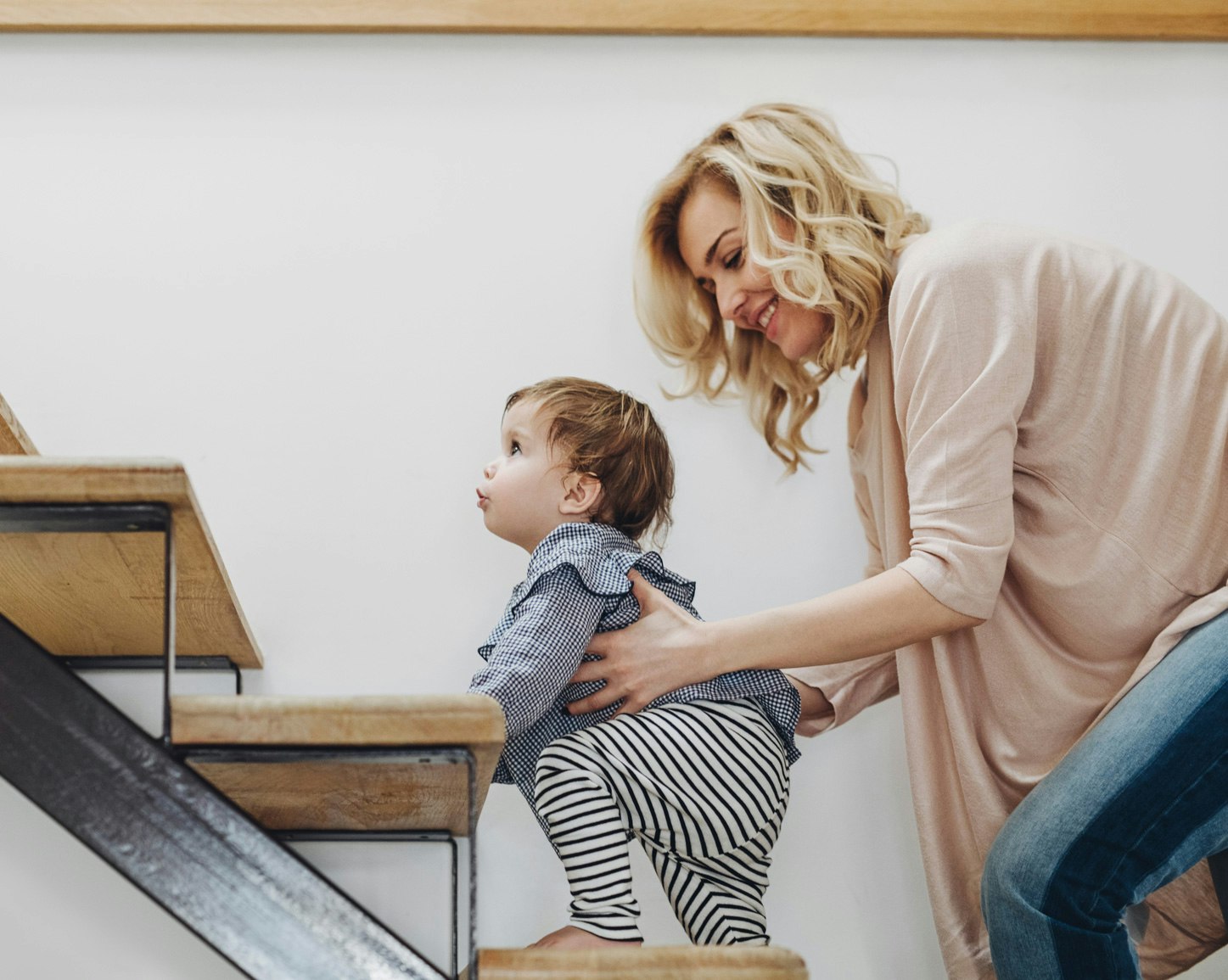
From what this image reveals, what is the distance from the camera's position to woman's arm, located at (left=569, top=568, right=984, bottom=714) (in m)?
1.21

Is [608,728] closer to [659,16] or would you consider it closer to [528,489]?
[528,489]

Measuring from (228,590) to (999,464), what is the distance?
0.80 metres

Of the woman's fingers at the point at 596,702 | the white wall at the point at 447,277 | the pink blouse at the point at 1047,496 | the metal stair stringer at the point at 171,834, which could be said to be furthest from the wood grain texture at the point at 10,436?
the pink blouse at the point at 1047,496

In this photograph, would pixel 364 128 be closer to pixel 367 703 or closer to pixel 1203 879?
pixel 367 703

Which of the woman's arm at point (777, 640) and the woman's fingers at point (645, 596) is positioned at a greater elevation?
the woman's fingers at point (645, 596)

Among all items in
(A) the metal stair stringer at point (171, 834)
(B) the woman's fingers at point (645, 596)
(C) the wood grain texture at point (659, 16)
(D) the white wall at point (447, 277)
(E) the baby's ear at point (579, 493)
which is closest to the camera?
(A) the metal stair stringer at point (171, 834)

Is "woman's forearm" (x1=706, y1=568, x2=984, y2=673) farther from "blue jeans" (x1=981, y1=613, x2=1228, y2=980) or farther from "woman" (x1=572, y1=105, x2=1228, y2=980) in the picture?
"blue jeans" (x1=981, y1=613, x2=1228, y2=980)

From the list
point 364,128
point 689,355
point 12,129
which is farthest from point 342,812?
point 12,129

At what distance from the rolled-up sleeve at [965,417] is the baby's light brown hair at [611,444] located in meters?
0.35

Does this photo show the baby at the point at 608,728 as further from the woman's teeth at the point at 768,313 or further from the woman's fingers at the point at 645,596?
the woman's teeth at the point at 768,313

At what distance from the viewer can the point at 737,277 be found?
143 centimetres

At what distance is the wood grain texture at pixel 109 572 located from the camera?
0.84m

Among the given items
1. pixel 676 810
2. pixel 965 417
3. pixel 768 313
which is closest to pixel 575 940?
pixel 676 810

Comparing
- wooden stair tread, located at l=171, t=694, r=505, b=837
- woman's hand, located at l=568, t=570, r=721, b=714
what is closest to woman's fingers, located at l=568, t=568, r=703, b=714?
woman's hand, located at l=568, t=570, r=721, b=714
